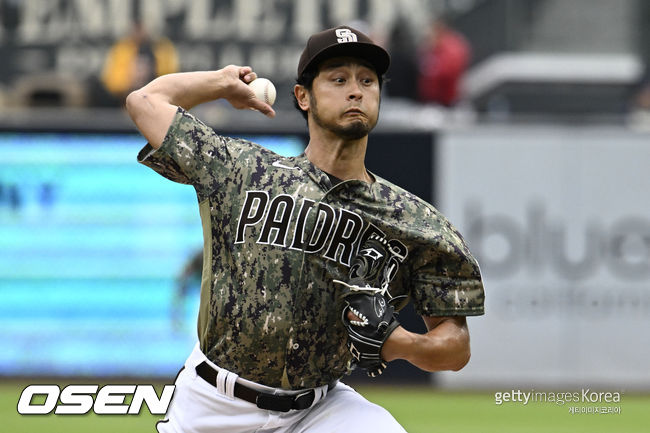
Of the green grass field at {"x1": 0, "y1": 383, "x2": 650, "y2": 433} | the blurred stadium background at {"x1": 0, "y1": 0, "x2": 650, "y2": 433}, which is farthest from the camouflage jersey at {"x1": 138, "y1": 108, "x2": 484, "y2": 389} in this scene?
the blurred stadium background at {"x1": 0, "y1": 0, "x2": 650, "y2": 433}

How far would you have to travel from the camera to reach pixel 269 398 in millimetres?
4234

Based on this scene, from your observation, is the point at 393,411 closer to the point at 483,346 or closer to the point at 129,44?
the point at 483,346

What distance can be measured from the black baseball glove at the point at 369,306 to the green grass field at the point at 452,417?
4797 mm

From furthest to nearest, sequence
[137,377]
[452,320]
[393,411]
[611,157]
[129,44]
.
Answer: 1. [129,44]
2. [611,157]
3. [137,377]
4. [393,411]
5. [452,320]

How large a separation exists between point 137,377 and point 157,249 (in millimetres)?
1349

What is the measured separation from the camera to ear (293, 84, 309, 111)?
14.9 ft

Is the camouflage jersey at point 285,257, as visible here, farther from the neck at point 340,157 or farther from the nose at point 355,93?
the nose at point 355,93

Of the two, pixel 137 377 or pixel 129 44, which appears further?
pixel 129 44

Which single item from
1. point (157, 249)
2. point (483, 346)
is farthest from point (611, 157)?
point (157, 249)

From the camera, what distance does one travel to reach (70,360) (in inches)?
438

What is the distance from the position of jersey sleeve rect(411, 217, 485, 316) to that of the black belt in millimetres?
582

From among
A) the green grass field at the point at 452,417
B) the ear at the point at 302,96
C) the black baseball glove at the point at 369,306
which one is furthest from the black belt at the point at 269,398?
the green grass field at the point at 452,417

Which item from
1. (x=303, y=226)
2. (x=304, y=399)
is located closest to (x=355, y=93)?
(x=303, y=226)

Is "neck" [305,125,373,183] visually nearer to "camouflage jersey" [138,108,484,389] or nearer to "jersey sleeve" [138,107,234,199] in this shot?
"camouflage jersey" [138,108,484,389]
